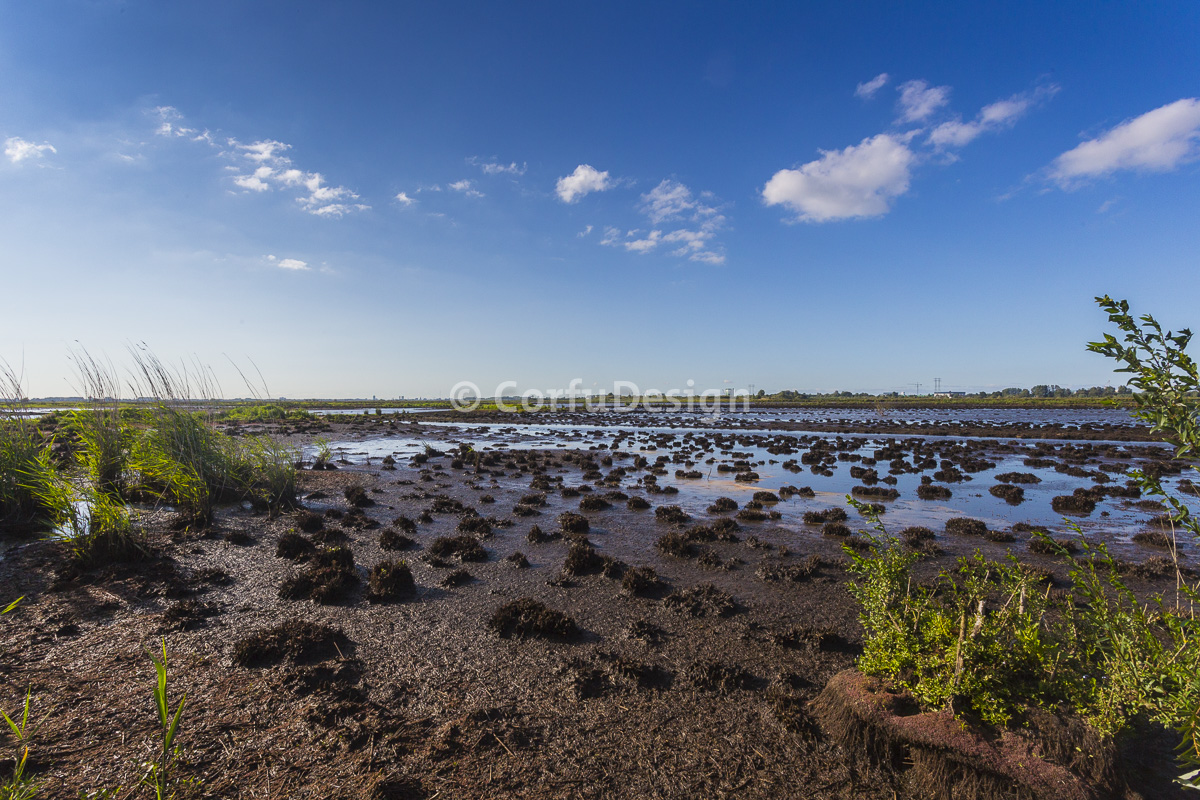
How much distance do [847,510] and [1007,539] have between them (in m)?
4.10

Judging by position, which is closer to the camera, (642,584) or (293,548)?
(642,584)

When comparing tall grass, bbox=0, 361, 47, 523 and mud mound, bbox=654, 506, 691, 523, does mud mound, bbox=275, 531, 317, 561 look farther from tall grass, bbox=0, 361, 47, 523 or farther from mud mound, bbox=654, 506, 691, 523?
mud mound, bbox=654, 506, 691, 523

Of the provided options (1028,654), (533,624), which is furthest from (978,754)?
(533,624)

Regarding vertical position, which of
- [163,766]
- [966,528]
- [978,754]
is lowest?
[966,528]

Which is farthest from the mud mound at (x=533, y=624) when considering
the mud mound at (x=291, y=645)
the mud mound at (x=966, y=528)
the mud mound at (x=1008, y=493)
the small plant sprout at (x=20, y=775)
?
the mud mound at (x=1008, y=493)

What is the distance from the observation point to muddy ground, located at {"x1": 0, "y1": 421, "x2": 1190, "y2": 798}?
A: 450 cm

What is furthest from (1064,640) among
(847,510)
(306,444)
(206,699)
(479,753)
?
(306,444)

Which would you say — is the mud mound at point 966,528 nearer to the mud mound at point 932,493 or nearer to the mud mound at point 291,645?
the mud mound at point 932,493

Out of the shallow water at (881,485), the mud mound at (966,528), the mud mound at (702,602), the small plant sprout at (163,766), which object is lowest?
the shallow water at (881,485)

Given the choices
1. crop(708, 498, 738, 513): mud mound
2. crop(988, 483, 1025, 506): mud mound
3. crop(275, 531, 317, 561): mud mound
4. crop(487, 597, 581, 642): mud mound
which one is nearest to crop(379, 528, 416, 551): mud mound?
crop(275, 531, 317, 561): mud mound

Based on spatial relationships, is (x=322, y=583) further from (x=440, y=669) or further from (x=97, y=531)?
(x=97, y=531)

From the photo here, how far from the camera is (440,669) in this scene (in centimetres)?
638

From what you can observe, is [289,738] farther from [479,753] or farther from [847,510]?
[847,510]

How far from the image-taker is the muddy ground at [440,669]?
450 cm
